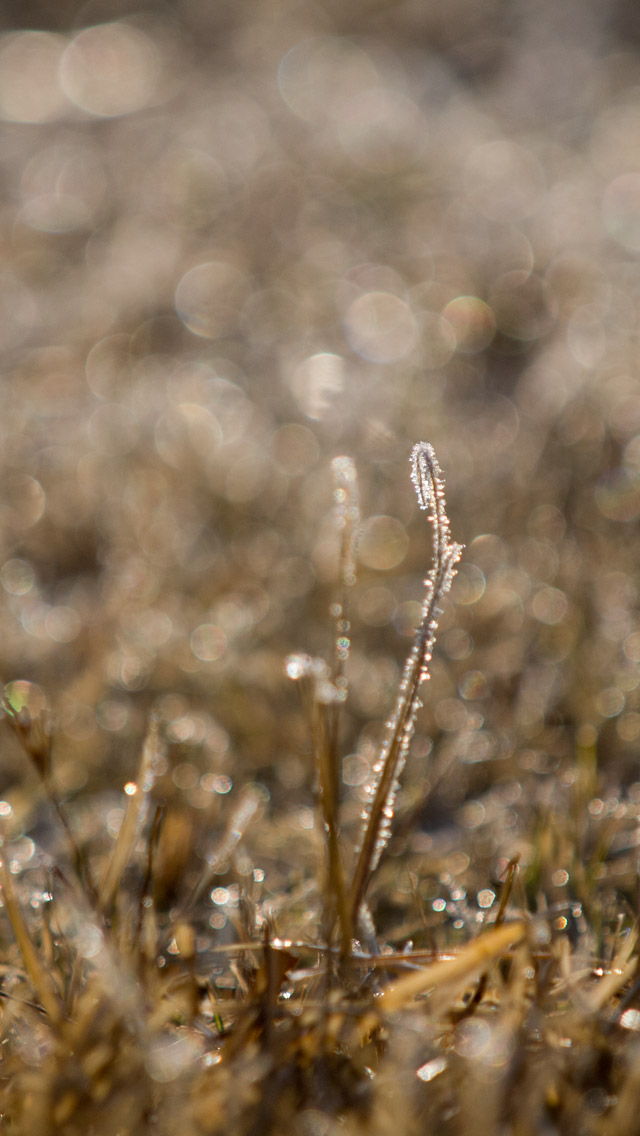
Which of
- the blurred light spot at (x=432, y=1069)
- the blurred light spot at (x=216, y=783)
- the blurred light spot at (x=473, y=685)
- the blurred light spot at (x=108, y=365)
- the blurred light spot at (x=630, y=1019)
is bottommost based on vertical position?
the blurred light spot at (x=108, y=365)

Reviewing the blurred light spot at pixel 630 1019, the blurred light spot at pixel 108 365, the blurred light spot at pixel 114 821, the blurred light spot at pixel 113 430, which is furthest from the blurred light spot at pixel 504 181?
the blurred light spot at pixel 630 1019

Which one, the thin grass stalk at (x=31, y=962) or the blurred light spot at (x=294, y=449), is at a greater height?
the thin grass stalk at (x=31, y=962)

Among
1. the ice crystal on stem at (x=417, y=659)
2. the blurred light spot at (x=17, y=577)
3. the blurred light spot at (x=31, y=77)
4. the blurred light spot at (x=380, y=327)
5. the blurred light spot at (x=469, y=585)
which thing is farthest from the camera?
the blurred light spot at (x=31, y=77)

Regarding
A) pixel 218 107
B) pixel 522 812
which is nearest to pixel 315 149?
pixel 218 107

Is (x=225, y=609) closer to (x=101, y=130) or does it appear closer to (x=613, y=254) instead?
(x=613, y=254)

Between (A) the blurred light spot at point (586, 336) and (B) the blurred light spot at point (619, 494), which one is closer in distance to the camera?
(B) the blurred light spot at point (619, 494)

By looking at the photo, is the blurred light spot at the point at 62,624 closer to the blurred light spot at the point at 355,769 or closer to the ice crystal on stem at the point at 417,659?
the blurred light spot at the point at 355,769

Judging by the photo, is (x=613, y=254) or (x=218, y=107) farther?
(x=218, y=107)
